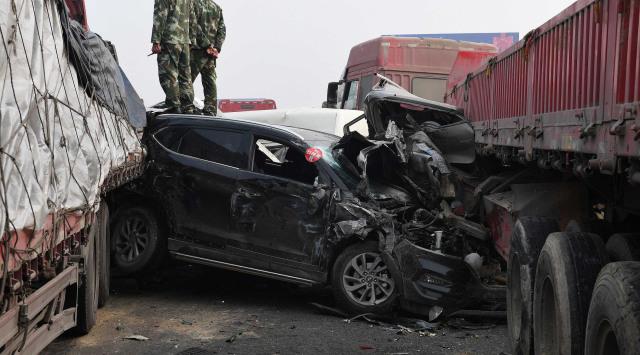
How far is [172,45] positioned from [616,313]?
8366mm

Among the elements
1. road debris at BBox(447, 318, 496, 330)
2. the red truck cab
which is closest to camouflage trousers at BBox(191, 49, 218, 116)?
the red truck cab

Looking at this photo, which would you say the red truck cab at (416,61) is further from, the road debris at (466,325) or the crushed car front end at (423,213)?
the road debris at (466,325)

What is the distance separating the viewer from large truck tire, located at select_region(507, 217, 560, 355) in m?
4.89

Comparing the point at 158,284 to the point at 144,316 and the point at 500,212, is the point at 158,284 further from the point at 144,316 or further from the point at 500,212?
the point at 500,212

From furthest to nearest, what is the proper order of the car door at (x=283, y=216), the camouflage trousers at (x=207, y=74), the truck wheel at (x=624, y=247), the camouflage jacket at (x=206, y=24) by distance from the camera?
the camouflage trousers at (x=207, y=74) → the camouflage jacket at (x=206, y=24) → the car door at (x=283, y=216) → the truck wheel at (x=624, y=247)

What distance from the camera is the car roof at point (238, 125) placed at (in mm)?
8469

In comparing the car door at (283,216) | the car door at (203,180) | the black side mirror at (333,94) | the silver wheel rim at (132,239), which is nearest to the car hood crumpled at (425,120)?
the car door at (283,216)

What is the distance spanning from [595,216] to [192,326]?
12.5ft

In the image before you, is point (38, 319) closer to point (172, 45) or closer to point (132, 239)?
point (132, 239)

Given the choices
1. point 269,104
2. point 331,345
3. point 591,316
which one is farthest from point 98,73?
point 269,104

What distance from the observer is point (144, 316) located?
7602 mm

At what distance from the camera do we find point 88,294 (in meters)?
6.60

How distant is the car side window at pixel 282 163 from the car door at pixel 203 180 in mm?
149

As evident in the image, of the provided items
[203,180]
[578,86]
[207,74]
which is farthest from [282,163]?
[578,86]
